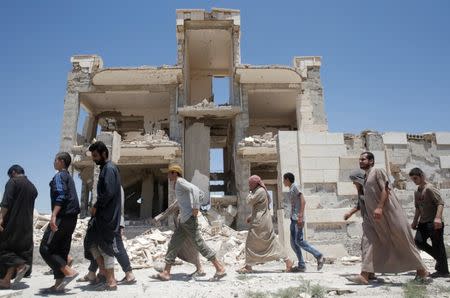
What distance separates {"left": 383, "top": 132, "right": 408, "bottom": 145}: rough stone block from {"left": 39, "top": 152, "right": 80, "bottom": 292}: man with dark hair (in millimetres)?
6106

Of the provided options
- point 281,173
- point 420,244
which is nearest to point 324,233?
point 281,173

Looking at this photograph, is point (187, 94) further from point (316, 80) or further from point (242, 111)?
point (316, 80)

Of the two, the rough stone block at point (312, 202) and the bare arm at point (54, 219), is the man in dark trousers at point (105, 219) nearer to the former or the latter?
the bare arm at point (54, 219)

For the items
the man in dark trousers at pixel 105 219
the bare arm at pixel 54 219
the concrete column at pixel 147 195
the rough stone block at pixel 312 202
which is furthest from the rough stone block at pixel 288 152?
the concrete column at pixel 147 195

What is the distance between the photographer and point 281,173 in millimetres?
7125

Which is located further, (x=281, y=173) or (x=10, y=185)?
(x=281, y=173)

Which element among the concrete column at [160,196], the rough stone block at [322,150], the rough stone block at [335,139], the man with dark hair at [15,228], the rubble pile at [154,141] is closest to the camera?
the man with dark hair at [15,228]

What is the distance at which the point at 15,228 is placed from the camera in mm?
4488

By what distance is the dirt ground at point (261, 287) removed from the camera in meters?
3.79

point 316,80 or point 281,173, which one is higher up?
point 316,80

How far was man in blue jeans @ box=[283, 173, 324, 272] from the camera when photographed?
5.75 meters

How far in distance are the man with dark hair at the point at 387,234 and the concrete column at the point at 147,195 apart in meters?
16.2

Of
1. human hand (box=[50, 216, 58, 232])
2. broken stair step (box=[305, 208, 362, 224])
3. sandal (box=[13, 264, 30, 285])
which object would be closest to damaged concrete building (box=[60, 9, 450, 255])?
broken stair step (box=[305, 208, 362, 224])

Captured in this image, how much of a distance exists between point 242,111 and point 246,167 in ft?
9.08
